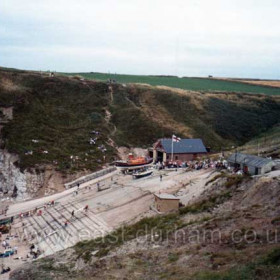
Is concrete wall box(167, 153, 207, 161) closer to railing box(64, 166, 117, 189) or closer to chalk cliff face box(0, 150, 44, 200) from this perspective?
railing box(64, 166, 117, 189)

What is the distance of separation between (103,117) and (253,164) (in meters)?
46.8

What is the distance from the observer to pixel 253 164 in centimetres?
3781

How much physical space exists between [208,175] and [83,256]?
2115cm

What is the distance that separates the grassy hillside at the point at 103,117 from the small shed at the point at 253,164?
83.6 feet

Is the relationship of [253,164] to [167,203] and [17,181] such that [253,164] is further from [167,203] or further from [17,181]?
[17,181]

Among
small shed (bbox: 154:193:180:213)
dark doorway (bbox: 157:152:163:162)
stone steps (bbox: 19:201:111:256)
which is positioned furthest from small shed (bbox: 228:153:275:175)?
dark doorway (bbox: 157:152:163:162)

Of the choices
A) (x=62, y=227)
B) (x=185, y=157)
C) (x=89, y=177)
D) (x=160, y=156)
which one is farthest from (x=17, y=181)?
(x=185, y=157)

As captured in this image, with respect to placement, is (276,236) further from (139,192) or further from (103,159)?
(103,159)

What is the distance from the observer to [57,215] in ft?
143

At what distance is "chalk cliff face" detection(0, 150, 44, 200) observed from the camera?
55.0 metres

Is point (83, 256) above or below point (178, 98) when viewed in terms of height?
below

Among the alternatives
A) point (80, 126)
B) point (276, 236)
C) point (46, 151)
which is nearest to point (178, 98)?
point (80, 126)

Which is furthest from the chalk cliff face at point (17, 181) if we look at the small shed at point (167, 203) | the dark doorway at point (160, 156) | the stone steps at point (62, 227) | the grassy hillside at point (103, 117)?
the small shed at point (167, 203)

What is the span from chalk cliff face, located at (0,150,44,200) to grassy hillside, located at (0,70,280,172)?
1.55 meters
